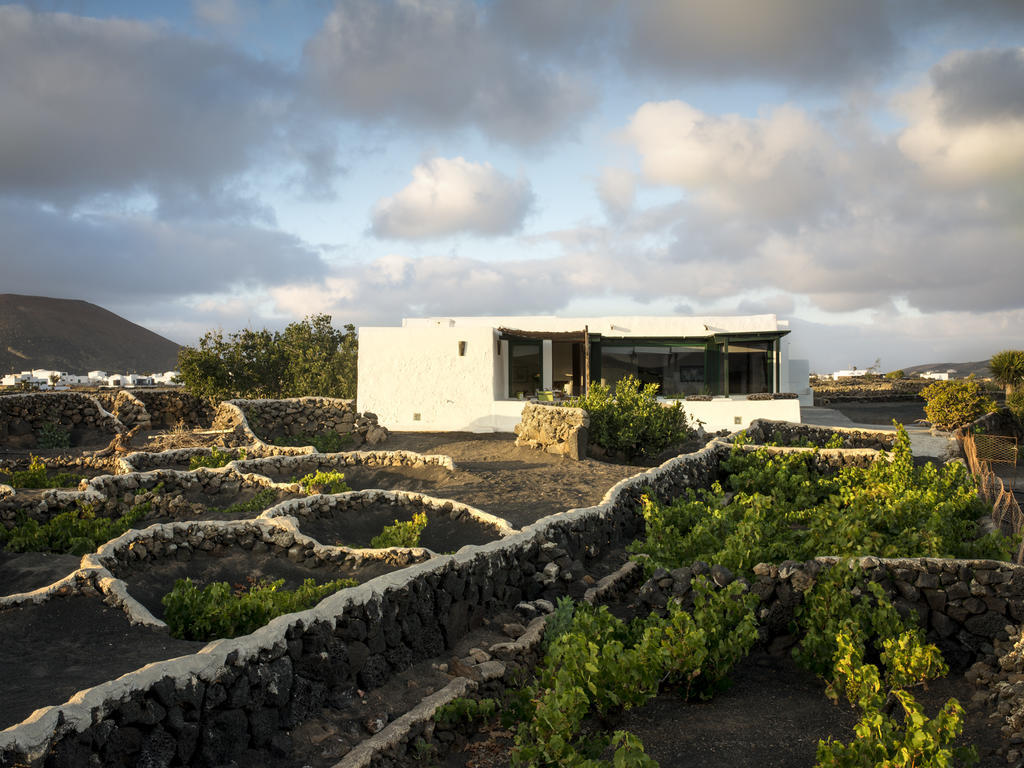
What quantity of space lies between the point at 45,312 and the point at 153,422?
87.7 metres

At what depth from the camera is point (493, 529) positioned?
9492mm

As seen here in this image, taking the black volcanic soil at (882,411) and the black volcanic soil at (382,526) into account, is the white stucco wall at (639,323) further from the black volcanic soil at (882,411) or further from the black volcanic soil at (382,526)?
the black volcanic soil at (382,526)

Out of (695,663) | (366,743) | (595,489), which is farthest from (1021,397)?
(366,743)

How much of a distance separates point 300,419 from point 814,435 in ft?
45.9

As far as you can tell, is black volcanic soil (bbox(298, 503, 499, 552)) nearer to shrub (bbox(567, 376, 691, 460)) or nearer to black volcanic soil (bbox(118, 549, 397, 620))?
black volcanic soil (bbox(118, 549, 397, 620))

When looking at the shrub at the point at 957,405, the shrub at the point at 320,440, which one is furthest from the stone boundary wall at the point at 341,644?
the shrub at the point at 957,405

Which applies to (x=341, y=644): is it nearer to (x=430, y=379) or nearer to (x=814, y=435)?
(x=814, y=435)

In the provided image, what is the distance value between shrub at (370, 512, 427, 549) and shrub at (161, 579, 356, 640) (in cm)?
203

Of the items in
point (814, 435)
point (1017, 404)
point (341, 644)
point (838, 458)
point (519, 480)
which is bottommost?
point (341, 644)

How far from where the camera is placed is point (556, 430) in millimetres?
Result: 15812

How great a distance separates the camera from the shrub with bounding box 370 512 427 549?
8602mm

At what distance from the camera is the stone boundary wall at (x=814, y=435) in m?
17.0

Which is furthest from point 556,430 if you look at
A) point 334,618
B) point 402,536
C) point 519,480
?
point 334,618

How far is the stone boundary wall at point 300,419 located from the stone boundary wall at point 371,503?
797 cm
